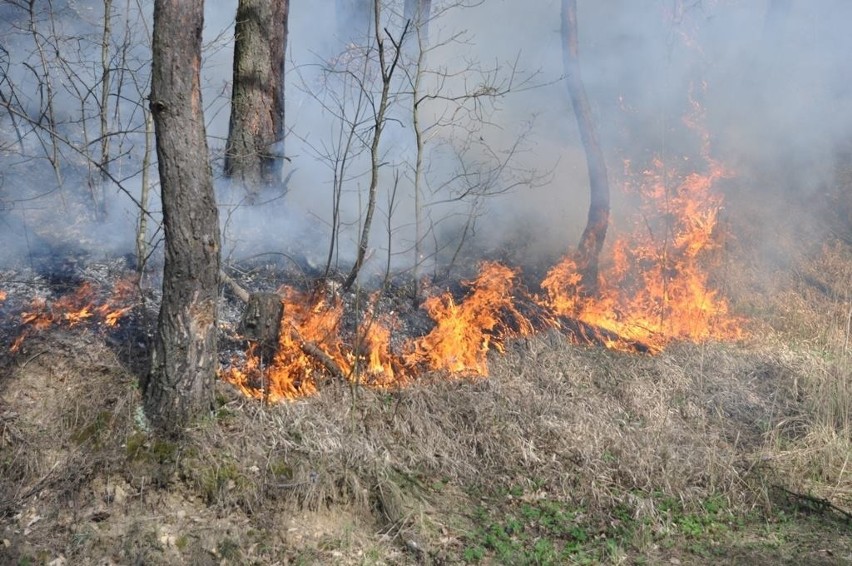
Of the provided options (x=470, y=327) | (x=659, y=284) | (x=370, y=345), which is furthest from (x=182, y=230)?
(x=659, y=284)

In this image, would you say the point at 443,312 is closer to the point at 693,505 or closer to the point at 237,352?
the point at 237,352

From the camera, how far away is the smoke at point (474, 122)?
772 cm

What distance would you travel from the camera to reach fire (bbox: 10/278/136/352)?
17.5ft

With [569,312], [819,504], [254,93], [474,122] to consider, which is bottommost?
[819,504]

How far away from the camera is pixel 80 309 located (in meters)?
5.61

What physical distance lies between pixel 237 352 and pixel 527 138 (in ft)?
33.4

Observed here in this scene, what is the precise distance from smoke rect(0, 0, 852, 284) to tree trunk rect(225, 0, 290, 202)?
28 cm

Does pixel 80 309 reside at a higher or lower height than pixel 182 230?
lower

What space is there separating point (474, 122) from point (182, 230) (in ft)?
29.0

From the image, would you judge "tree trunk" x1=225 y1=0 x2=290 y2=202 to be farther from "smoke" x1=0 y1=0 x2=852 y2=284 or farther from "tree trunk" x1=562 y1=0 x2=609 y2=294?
"tree trunk" x1=562 y1=0 x2=609 y2=294

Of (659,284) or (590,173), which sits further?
(590,173)

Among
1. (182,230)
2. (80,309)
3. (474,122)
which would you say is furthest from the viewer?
(474,122)

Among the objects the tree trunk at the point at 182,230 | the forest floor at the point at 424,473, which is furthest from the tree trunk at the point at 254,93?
the forest floor at the point at 424,473

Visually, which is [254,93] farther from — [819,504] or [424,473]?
[819,504]
